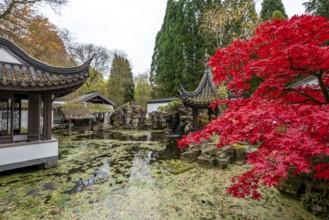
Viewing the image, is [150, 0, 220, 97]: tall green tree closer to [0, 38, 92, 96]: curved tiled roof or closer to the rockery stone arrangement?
the rockery stone arrangement

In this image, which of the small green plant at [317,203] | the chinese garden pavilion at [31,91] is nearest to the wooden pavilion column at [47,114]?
the chinese garden pavilion at [31,91]

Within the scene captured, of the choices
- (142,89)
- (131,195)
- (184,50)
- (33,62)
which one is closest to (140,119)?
(184,50)

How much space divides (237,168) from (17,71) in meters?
6.98

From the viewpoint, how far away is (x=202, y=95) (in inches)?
414

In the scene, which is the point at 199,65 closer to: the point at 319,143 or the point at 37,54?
the point at 37,54

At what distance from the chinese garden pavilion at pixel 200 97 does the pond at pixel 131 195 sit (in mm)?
4247

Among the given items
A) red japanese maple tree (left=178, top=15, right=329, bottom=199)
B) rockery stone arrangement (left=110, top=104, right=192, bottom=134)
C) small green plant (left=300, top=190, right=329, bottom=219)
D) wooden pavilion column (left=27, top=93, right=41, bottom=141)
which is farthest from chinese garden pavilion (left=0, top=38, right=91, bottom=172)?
rockery stone arrangement (left=110, top=104, right=192, bottom=134)

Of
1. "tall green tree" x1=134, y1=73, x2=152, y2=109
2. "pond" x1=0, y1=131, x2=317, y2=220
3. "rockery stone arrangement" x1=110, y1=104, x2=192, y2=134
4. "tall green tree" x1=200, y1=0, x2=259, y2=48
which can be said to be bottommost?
"pond" x1=0, y1=131, x2=317, y2=220

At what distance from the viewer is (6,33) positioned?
990 cm

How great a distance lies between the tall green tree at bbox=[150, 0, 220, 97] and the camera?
794 inches

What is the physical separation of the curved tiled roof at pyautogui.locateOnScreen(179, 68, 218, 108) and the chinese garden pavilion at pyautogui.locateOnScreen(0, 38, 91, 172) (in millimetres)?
5405

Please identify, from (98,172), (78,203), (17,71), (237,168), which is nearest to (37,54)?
(17,71)

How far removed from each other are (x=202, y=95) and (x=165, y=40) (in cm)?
1611

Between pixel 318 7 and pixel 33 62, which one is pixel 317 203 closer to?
pixel 33 62
